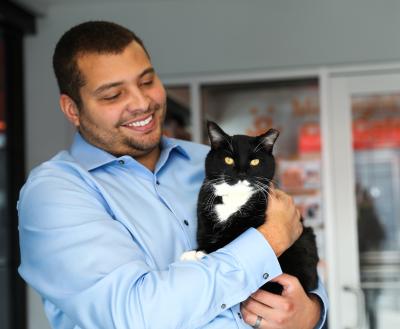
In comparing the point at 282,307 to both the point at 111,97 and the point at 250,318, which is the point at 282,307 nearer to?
the point at 250,318

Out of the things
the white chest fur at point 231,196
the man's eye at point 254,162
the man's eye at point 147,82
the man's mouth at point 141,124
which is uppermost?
the man's eye at point 147,82

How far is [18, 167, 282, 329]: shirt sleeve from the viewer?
3.57 ft

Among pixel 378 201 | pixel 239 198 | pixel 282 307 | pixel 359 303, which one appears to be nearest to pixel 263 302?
pixel 282 307

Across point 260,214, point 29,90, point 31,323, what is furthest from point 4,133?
point 260,214

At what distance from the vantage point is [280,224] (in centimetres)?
128

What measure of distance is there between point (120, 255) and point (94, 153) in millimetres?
Result: 365

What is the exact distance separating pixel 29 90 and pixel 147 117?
8.41 feet

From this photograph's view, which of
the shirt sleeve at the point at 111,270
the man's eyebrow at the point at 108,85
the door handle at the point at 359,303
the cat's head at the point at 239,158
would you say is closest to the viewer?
the shirt sleeve at the point at 111,270

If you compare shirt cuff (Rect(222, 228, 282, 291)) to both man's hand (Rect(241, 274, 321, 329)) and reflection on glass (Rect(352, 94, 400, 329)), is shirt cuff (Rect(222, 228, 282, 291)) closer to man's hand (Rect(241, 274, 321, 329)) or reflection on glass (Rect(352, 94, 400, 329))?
man's hand (Rect(241, 274, 321, 329))

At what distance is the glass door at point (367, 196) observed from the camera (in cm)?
347

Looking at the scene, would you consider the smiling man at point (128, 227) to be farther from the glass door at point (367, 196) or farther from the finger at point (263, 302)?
the glass door at point (367, 196)

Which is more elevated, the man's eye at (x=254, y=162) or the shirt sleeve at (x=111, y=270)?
the man's eye at (x=254, y=162)

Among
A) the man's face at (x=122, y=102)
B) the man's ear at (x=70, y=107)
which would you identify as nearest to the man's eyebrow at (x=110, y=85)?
the man's face at (x=122, y=102)

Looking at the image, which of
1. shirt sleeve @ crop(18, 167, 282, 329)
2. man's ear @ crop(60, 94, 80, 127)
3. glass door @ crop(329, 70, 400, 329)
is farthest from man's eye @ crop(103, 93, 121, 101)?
glass door @ crop(329, 70, 400, 329)
